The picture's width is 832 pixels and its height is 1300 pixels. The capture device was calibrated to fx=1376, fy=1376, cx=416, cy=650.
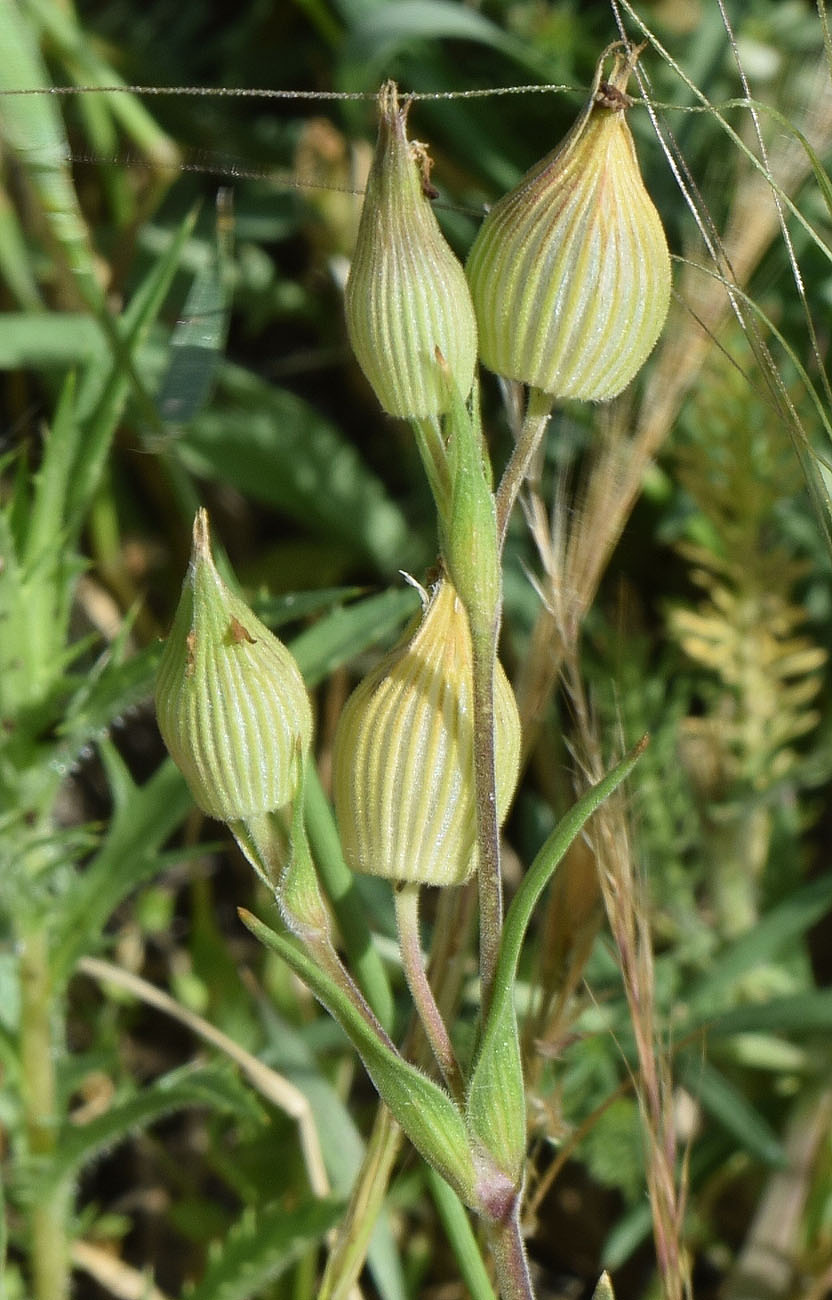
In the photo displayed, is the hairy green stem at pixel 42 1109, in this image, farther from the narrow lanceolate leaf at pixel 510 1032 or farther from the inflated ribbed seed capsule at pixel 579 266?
the inflated ribbed seed capsule at pixel 579 266

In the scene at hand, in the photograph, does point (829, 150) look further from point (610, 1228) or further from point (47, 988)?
point (610, 1228)

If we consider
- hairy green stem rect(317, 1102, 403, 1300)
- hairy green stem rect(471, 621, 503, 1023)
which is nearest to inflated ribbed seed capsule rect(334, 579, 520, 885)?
hairy green stem rect(471, 621, 503, 1023)

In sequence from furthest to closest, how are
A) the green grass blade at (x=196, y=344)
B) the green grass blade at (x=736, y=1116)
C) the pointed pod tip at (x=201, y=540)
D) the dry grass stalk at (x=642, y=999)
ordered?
1. the green grass blade at (x=736, y=1116)
2. the green grass blade at (x=196, y=344)
3. the dry grass stalk at (x=642, y=999)
4. the pointed pod tip at (x=201, y=540)

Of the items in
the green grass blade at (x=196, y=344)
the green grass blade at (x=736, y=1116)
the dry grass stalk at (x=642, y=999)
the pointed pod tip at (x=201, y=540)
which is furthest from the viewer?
the green grass blade at (x=736, y=1116)

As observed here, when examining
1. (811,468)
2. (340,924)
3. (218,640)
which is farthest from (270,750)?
(811,468)

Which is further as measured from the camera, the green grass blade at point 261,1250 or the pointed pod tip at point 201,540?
the green grass blade at point 261,1250

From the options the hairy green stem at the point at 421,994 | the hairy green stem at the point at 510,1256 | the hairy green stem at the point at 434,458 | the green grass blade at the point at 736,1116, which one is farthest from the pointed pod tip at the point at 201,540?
the green grass blade at the point at 736,1116

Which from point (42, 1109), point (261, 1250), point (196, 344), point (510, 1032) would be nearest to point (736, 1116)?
point (261, 1250)
